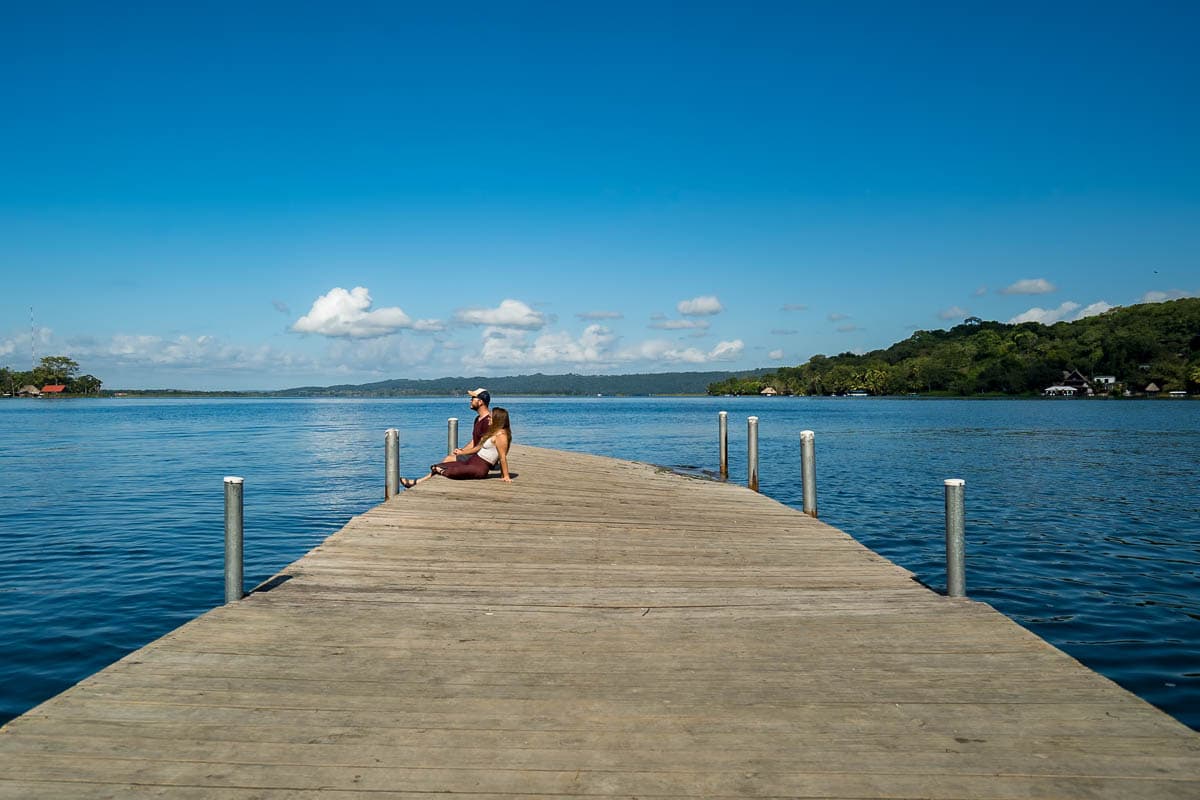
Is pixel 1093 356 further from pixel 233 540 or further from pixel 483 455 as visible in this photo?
pixel 233 540

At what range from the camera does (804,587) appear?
748 cm

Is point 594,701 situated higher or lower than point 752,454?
lower

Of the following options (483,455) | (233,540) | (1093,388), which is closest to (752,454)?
(483,455)

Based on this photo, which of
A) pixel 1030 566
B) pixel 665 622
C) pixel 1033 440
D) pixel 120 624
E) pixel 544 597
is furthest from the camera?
pixel 1033 440

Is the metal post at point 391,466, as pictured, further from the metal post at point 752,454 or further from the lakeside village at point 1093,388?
the lakeside village at point 1093,388

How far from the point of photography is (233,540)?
23.6 feet

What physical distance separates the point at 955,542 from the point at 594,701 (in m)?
4.36

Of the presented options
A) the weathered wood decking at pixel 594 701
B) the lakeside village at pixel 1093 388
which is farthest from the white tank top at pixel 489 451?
the lakeside village at pixel 1093 388

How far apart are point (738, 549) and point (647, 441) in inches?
1437

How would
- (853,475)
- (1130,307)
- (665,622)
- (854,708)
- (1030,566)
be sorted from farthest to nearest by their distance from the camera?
(1130,307)
(853,475)
(1030,566)
(665,622)
(854,708)

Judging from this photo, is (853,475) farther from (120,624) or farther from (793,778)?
(793,778)

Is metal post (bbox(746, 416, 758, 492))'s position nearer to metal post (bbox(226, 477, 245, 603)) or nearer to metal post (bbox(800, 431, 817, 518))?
metal post (bbox(800, 431, 817, 518))

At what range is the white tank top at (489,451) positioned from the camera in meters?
14.4

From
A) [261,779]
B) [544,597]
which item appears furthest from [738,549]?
[261,779]
